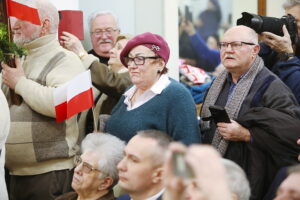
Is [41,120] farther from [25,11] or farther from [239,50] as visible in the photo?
[239,50]

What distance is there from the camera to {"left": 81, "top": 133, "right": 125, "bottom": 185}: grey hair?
9.05 ft

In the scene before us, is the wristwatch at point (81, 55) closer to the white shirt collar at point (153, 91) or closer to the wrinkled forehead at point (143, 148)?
the white shirt collar at point (153, 91)

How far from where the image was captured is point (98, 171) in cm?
276

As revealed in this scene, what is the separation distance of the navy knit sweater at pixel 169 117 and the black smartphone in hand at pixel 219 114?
91mm

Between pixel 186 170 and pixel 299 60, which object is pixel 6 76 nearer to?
pixel 299 60

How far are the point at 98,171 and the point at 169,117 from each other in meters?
0.43

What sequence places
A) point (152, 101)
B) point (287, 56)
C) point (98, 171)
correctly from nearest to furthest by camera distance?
point (98, 171)
point (152, 101)
point (287, 56)

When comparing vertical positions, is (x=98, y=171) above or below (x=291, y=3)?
below

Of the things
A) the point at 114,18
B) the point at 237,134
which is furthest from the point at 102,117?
the point at 114,18

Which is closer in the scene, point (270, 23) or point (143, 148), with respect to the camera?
point (143, 148)

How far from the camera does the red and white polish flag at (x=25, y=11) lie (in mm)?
3141

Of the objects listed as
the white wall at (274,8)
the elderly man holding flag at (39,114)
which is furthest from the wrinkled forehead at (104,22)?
the white wall at (274,8)

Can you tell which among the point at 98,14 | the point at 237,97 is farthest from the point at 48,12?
the point at 237,97

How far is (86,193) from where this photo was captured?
2771 millimetres
